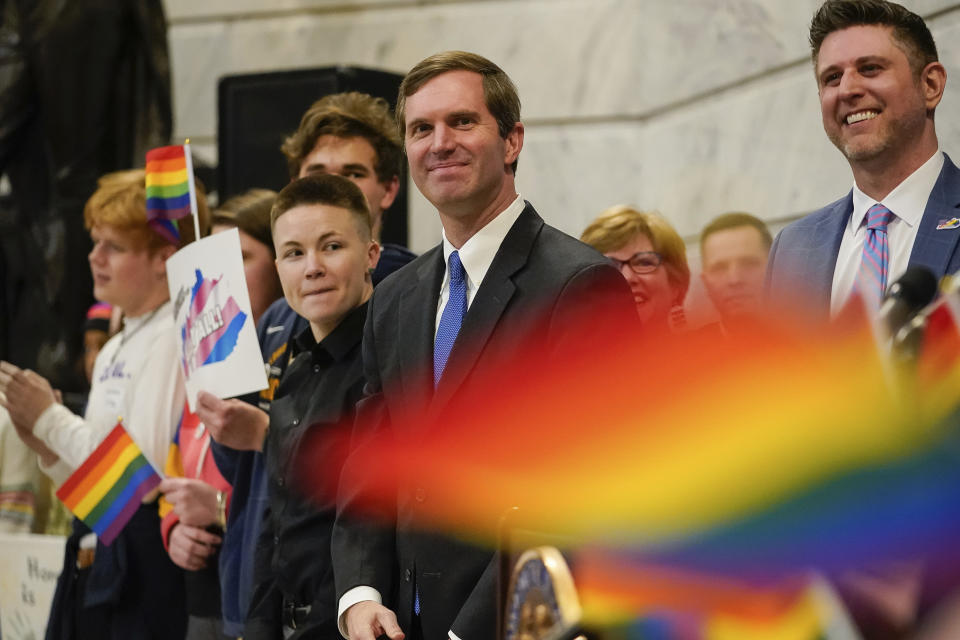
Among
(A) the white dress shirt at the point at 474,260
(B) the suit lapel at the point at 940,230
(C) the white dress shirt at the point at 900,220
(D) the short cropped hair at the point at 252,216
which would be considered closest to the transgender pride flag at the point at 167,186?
(D) the short cropped hair at the point at 252,216

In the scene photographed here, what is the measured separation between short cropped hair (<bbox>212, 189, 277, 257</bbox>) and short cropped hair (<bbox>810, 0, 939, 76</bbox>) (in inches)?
76.1

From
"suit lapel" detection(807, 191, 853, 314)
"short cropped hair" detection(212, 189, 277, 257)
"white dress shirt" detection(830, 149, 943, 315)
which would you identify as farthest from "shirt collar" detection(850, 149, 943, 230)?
"short cropped hair" detection(212, 189, 277, 257)

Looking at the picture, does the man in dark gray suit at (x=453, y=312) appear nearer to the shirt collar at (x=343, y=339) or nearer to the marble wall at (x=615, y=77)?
the shirt collar at (x=343, y=339)

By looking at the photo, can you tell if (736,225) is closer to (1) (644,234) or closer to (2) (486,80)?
(1) (644,234)

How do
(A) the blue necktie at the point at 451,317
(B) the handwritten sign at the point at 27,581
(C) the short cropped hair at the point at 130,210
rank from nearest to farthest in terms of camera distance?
1. (A) the blue necktie at the point at 451,317
2. (C) the short cropped hair at the point at 130,210
3. (B) the handwritten sign at the point at 27,581

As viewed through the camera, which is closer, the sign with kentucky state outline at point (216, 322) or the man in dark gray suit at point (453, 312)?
the man in dark gray suit at point (453, 312)

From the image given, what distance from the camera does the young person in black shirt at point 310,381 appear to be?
287cm

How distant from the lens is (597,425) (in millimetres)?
1392

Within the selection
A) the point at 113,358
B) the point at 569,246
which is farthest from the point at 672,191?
the point at 569,246

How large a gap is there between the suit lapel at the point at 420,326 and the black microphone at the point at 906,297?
1300 mm

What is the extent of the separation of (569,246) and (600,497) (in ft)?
4.21

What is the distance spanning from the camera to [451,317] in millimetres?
2514

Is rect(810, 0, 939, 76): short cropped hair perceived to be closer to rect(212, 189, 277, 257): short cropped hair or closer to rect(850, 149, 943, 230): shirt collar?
rect(850, 149, 943, 230): shirt collar

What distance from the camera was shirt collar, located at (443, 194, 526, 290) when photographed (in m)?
2.53
